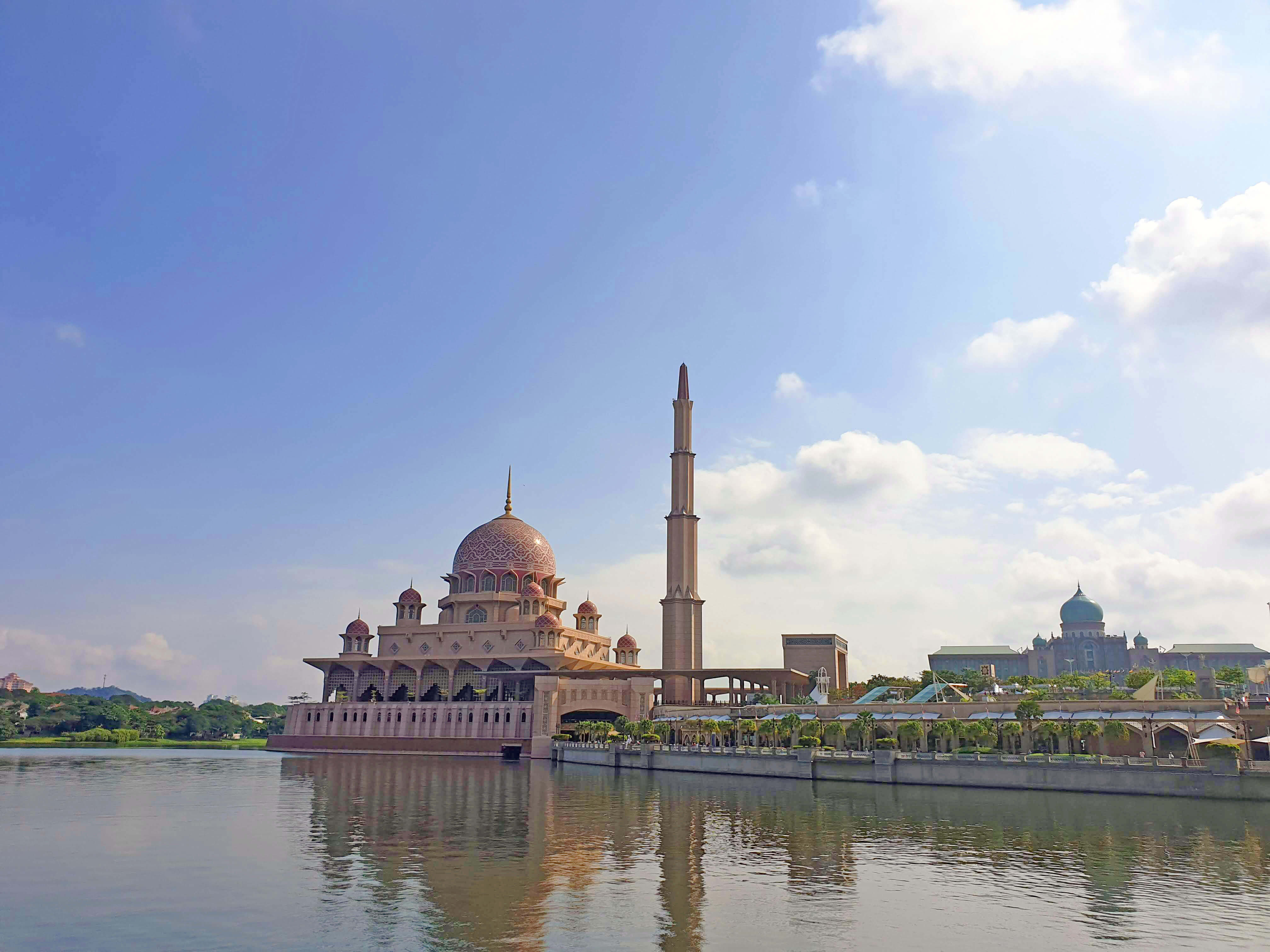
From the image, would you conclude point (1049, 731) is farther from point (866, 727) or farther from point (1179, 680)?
point (1179, 680)

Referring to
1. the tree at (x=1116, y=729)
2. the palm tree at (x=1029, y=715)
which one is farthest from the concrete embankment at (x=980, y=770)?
the palm tree at (x=1029, y=715)

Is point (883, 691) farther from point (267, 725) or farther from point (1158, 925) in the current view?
point (267, 725)

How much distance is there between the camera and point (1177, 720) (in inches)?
2221

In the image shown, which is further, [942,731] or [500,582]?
[500,582]

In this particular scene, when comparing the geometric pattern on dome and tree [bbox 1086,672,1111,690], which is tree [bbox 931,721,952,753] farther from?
the geometric pattern on dome

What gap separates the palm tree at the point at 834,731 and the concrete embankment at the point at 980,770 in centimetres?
585

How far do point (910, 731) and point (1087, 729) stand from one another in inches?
424

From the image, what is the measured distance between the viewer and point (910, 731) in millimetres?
63250

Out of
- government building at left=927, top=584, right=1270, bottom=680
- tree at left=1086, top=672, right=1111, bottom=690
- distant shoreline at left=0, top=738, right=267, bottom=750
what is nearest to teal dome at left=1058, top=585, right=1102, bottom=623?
government building at left=927, top=584, right=1270, bottom=680

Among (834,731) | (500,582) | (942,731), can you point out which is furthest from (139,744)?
(942,731)

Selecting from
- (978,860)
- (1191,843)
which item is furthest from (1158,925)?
(1191,843)

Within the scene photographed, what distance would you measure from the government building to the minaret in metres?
85.9

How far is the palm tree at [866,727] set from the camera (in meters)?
65.4

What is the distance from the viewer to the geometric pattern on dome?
11225cm
